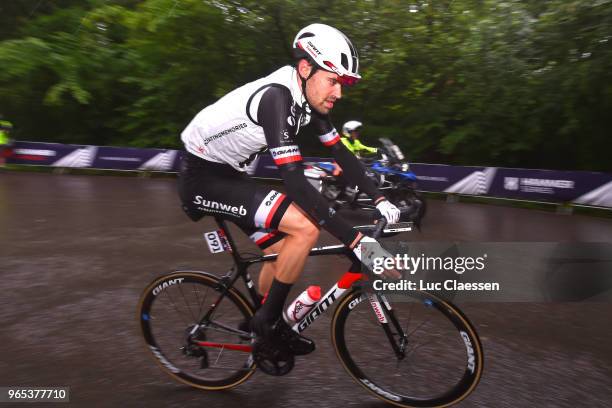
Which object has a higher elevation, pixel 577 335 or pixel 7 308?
pixel 577 335

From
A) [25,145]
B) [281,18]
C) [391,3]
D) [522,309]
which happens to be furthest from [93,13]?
[522,309]

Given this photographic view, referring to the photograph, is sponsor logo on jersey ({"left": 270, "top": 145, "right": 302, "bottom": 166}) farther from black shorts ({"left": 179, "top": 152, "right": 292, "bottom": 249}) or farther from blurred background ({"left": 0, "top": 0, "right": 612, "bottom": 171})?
blurred background ({"left": 0, "top": 0, "right": 612, "bottom": 171})

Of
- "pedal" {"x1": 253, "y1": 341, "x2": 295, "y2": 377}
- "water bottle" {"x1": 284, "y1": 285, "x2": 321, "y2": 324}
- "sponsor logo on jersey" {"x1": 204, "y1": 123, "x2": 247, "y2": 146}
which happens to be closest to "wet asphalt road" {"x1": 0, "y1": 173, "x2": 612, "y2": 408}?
"pedal" {"x1": 253, "y1": 341, "x2": 295, "y2": 377}

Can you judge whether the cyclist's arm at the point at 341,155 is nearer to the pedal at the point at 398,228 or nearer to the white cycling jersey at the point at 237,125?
the white cycling jersey at the point at 237,125

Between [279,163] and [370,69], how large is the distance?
48.5ft

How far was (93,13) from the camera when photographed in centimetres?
1975

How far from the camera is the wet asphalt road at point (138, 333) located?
3605 mm

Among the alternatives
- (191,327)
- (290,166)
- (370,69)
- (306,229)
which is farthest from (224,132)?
(370,69)

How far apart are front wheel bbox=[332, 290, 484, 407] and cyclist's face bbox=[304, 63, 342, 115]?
1139 mm

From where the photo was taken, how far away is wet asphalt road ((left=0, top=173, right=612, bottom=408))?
11.8 ft

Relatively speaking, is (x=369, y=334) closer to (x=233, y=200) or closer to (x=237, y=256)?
(x=237, y=256)

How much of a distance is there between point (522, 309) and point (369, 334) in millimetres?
2717

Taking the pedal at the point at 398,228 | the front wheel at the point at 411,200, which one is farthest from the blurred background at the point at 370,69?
the pedal at the point at 398,228

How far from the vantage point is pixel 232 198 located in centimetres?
329
